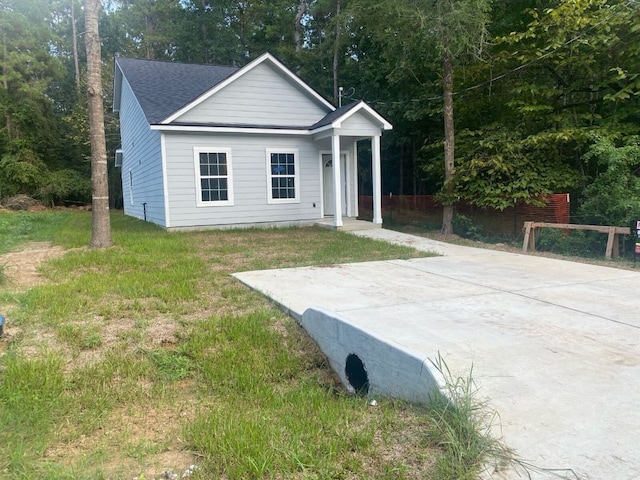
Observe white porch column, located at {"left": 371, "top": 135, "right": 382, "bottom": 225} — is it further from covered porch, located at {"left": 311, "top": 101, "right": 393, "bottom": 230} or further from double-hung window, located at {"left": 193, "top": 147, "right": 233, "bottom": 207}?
double-hung window, located at {"left": 193, "top": 147, "right": 233, "bottom": 207}

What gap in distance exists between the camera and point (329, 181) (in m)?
15.4

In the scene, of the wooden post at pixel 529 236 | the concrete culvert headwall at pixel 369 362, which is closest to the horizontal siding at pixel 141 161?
the wooden post at pixel 529 236

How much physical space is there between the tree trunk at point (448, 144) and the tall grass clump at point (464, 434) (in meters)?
10.2

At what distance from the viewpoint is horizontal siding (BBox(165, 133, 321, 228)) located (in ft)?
42.6

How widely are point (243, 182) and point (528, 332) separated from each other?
10930 mm

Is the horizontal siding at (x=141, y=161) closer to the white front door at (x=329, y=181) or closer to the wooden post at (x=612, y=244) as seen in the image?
the white front door at (x=329, y=181)

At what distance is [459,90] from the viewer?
15.0 m

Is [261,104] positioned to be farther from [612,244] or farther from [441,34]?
[612,244]

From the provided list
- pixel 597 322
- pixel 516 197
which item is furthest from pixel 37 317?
pixel 516 197

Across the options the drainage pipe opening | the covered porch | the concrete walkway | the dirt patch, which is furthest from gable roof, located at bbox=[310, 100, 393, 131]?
the drainage pipe opening

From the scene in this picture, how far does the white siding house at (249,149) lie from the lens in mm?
13016

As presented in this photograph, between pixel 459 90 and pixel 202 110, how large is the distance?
805 centimetres

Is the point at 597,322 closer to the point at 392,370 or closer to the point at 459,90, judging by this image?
the point at 392,370

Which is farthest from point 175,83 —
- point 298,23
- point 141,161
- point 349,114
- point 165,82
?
point 298,23
